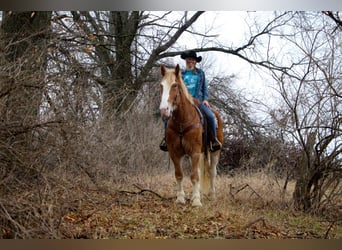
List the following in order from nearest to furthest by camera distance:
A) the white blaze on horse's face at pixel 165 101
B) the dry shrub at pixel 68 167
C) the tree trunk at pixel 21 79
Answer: the dry shrub at pixel 68 167, the tree trunk at pixel 21 79, the white blaze on horse's face at pixel 165 101

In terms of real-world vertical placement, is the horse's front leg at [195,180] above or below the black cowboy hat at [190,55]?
below

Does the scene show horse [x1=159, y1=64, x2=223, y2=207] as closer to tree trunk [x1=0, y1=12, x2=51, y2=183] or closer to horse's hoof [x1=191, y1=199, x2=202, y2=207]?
horse's hoof [x1=191, y1=199, x2=202, y2=207]

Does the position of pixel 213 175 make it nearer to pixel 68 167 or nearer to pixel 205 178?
pixel 205 178

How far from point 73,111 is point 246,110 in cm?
150

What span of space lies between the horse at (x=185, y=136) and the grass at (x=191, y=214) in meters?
0.07

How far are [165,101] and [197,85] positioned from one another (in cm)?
37

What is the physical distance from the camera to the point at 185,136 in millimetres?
4625

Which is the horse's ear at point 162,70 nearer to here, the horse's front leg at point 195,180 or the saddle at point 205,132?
the saddle at point 205,132

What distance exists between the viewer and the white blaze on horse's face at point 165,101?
444 cm

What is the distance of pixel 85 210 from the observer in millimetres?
4289

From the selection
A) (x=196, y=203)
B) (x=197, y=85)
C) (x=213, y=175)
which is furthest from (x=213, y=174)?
(x=197, y=85)

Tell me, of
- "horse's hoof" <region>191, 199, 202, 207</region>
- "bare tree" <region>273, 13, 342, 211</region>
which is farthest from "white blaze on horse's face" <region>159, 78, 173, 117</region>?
"bare tree" <region>273, 13, 342, 211</region>

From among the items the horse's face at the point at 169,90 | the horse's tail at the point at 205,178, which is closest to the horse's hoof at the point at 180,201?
the horse's tail at the point at 205,178
